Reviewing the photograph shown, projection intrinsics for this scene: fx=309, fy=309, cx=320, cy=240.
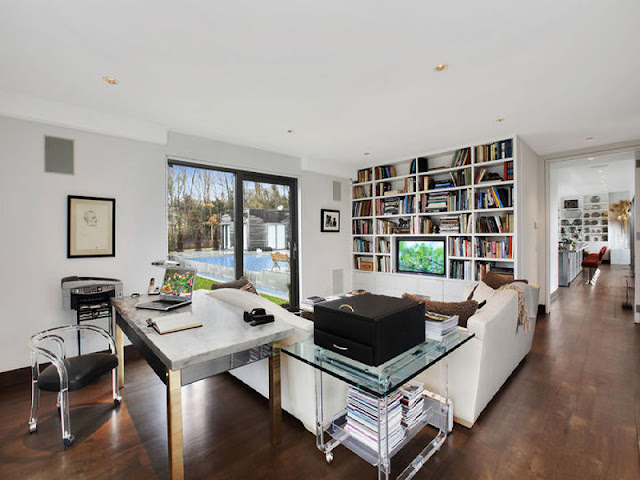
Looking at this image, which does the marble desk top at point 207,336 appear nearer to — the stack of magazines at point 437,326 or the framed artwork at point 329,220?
the stack of magazines at point 437,326

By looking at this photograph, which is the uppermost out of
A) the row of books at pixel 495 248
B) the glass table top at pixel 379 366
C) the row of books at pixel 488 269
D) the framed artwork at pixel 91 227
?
the framed artwork at pixel 91 227

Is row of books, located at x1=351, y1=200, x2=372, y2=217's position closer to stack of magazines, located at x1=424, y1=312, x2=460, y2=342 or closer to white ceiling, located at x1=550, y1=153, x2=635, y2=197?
white ceiling, located at x1=550, y1=153, x2=635, y2=197

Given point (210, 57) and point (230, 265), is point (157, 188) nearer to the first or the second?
point (230, 265)

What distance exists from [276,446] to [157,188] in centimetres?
290

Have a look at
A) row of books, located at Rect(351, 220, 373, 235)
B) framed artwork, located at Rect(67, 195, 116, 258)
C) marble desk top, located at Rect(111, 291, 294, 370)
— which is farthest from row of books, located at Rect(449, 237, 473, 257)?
framed artwork, located at Rect(67, 195, 116, 258)

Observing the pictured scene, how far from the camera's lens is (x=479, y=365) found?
6.37ft

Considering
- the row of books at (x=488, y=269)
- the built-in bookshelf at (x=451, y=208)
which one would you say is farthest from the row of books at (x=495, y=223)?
the row of books at (x=488, y=269)

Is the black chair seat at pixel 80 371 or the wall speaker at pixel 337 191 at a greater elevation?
the wall speaker at pixel 337 191

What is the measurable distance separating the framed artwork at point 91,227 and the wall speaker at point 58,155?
272mm

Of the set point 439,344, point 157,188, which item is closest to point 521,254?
point 439,344

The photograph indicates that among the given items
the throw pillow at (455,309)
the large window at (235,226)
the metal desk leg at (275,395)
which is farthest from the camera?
the large window at (235,226)

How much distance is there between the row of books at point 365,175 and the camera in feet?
18.3

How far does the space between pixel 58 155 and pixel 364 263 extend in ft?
14.6

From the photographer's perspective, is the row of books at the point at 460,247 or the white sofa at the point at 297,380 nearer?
the white sofa at the point at 297,380
